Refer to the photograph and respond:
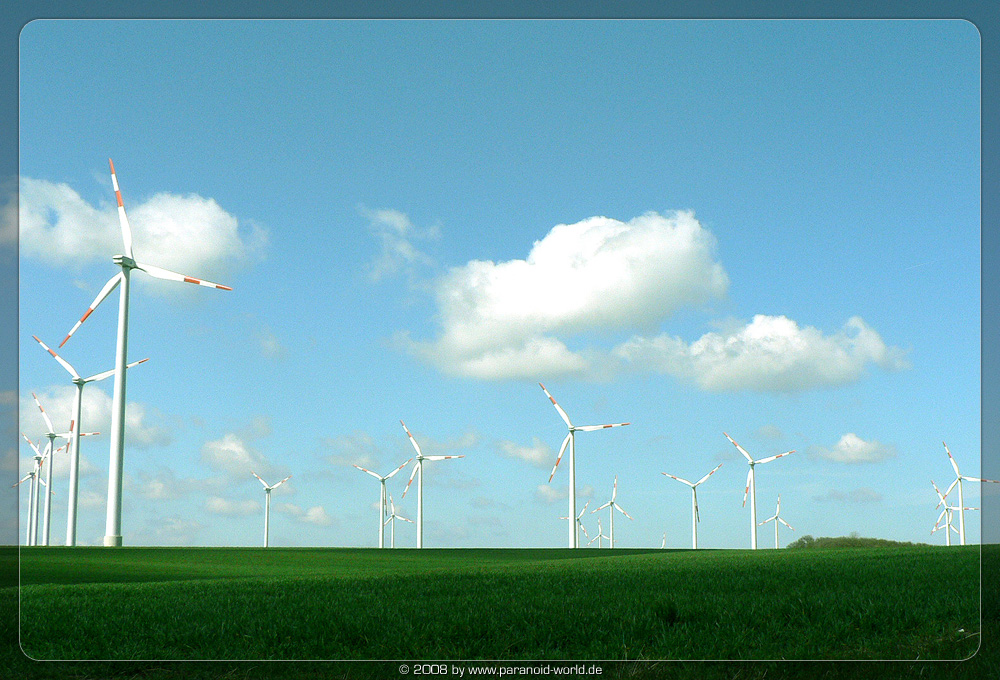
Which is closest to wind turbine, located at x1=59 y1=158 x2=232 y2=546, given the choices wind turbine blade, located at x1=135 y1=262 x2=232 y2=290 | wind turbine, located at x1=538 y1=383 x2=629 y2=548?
wind turbine blade, located at x1=135 y1=262 x2=232 y2=290

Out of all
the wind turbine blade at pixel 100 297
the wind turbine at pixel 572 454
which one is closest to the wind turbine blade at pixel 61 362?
the wind turbine blade at pixel 100 297

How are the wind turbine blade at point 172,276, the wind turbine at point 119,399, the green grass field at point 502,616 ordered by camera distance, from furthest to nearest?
the wind turbine at point 119,399, the wind turbine blade at point 172,276, the green grass field at point 502,616

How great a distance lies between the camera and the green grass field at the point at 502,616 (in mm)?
6816

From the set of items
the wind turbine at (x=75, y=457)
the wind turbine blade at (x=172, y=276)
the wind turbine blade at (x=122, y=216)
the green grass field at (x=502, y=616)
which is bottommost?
the green grass field at (x=502, y=616)

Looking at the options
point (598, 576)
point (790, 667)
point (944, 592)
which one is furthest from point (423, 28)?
point (944, 592)

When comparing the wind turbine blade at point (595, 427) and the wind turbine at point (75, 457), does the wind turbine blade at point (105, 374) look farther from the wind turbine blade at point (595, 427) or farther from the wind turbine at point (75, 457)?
the wind turbine blade at point (595, 427)

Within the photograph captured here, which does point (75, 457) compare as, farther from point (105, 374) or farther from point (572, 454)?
point (572, 454)

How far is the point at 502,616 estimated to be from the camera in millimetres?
7285

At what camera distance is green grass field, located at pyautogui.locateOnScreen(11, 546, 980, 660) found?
268 inches

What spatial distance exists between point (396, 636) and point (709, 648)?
9.06 feet

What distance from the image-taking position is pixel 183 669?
6699 millimetres

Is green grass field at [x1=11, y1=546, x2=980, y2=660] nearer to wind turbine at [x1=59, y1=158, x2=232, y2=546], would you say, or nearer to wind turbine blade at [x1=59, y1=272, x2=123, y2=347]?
wind turbine at [x1=59, y1=158, x2=232, y2=546]

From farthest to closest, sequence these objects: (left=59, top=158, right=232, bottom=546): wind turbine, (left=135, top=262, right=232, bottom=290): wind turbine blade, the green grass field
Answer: (left=59, top=158, right=232, bottom=546): wind turbine < (left=135, top=262, right=232, bottom=290): wind turbine blade < the green grass field

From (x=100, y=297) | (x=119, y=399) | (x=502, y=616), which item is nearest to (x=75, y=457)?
(x=119, y=399)
